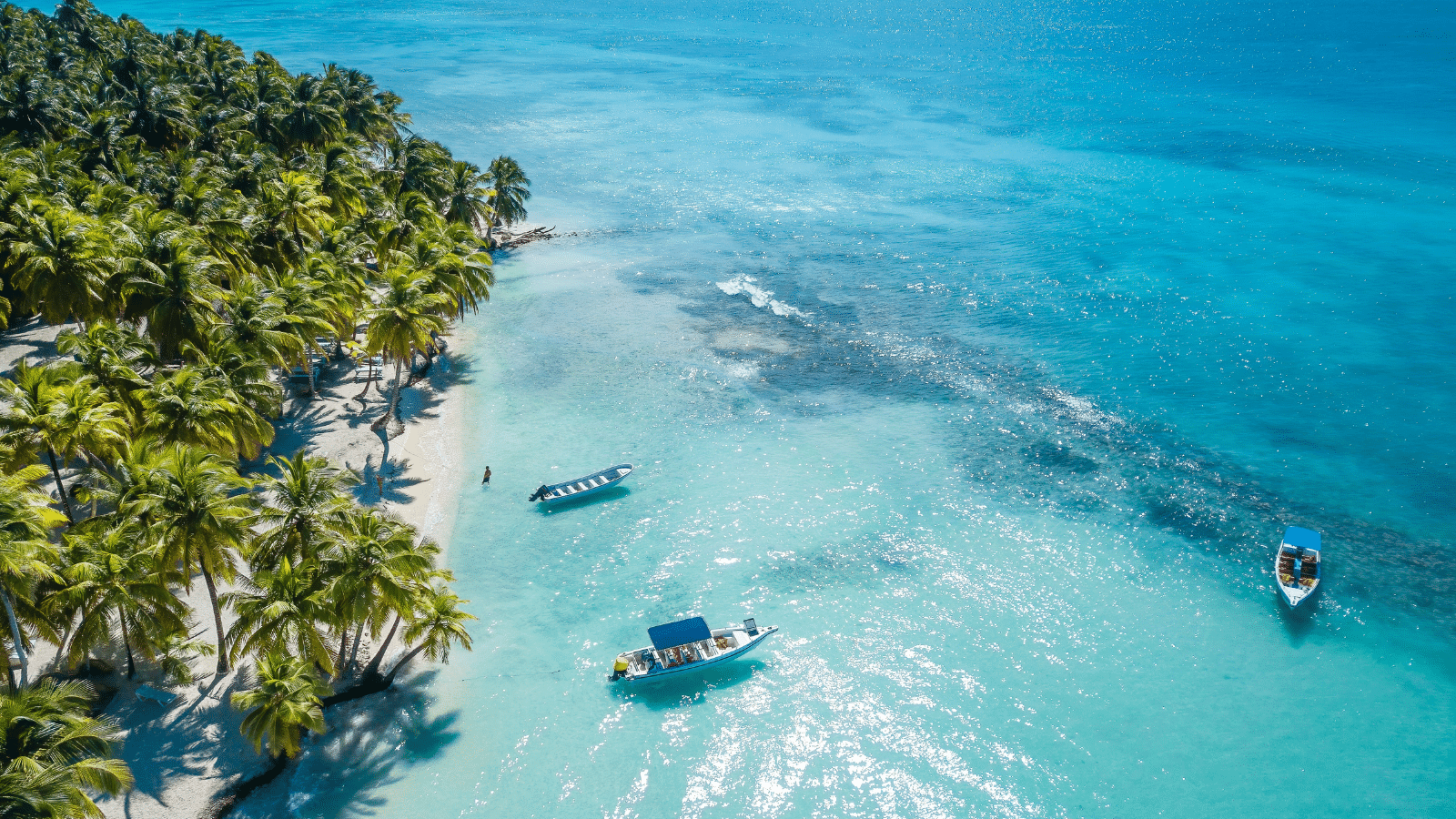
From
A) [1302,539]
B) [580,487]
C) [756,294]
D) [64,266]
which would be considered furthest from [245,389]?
[1302,539]

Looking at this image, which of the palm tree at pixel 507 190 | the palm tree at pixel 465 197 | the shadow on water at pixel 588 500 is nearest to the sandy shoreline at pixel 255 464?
the shadow on water at pixel 588 500

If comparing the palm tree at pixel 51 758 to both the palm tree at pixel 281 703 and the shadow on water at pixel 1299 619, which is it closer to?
the palm tree at pixel 281 703

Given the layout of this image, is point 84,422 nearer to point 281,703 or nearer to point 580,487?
point 281,703

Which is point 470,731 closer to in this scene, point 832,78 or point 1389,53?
point 832,78

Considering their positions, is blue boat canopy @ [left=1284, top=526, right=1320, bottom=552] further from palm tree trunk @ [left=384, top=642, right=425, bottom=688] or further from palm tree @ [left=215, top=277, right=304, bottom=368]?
palm tree @ [left=215, top=277, right=304, bottom=368]

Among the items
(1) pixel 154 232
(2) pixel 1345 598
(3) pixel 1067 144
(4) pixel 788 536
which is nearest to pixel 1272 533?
(2) pixel 1345 598

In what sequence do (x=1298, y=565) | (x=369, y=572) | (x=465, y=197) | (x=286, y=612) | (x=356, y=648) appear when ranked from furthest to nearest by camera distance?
1. (x=465, y=197)
2. (x=1298, y=565)
3. (x=356, y=648)
4. (x=369, y=572)
5. (x=286, y=612)
